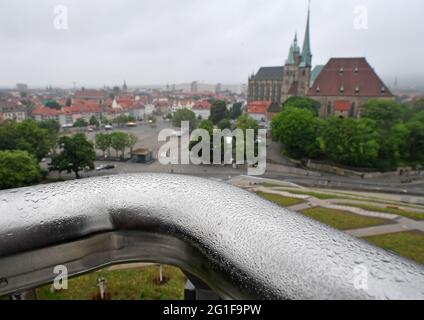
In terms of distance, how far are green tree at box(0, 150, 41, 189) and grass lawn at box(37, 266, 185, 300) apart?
796 inches

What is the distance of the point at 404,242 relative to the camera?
16844 millimetres

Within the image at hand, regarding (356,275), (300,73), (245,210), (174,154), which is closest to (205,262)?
(245,210)

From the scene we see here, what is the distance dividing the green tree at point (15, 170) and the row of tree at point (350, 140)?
102 ft

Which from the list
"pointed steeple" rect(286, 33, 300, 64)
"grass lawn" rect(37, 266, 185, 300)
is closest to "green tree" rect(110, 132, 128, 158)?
"grass lawn" rect(37, 266, 185, 300)

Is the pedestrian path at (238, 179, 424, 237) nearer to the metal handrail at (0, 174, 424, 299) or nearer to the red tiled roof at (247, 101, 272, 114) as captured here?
the metal handrail at (0, 174, 424, 299)

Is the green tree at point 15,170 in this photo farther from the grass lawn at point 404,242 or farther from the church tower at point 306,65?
the church tower at point 306,65

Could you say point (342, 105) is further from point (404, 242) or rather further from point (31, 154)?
point (31, 154)

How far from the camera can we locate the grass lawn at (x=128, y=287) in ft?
39.1

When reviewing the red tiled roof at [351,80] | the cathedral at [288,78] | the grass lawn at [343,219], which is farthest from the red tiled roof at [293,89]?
the grass lawn at [343,219]

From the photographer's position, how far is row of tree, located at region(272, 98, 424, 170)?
124 feet

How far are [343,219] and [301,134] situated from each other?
23.7 metres

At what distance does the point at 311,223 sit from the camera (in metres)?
2.67

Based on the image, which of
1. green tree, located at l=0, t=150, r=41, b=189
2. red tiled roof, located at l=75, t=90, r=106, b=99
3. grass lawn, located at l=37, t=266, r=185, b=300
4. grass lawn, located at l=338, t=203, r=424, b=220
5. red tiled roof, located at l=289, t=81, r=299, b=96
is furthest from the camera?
red tiled roof, located at l=75, t=90, r=106, b=99

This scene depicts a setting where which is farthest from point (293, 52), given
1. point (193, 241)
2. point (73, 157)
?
point (193, 241)
